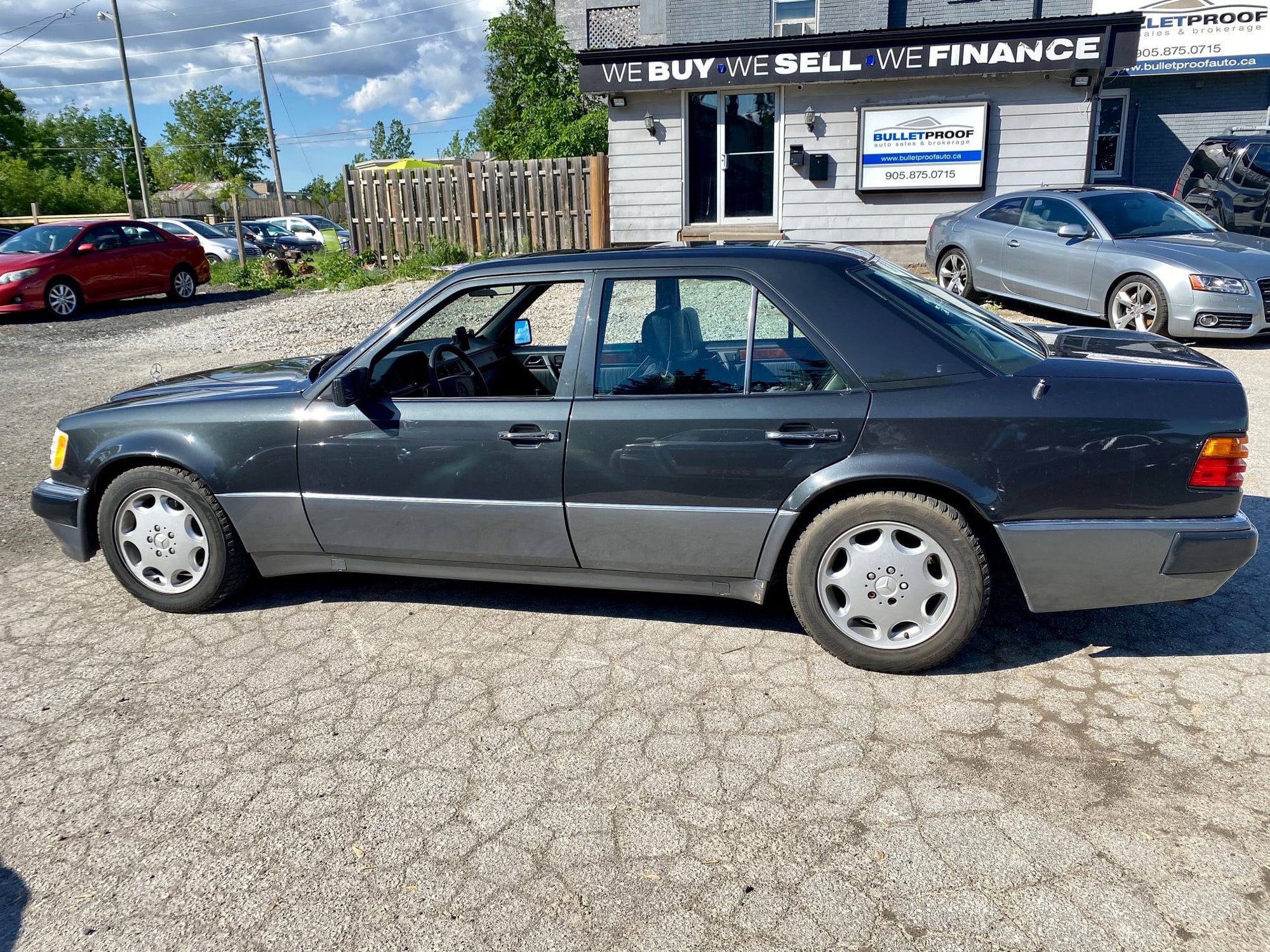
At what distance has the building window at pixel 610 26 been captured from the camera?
26.1 metres

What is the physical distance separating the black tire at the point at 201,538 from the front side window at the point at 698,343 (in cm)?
188

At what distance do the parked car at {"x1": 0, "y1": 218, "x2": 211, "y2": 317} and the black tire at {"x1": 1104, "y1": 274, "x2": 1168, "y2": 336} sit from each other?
15691 mm

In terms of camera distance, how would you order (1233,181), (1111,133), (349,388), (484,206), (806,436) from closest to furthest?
(806,436) → (349,388) → (1233,181) → (484,206) → (1111,133)

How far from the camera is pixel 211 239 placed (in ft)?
78.5

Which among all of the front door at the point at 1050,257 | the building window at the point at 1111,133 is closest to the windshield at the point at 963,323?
the front door at the point at 1050,257

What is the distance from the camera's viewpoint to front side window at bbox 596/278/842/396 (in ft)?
12.2

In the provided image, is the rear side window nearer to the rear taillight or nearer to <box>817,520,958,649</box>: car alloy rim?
the rear taillight

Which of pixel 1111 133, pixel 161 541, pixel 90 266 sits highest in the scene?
pixel 1111 133

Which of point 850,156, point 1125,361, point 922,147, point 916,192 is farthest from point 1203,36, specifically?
point 1125,361

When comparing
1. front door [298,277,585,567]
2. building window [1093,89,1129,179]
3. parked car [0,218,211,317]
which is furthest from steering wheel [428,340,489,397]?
building window [1093,89,1129,179]

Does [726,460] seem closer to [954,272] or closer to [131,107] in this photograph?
[954,272]

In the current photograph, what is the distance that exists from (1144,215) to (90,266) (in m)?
16.0

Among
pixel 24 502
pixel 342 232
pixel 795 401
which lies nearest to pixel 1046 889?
pixel 795 401

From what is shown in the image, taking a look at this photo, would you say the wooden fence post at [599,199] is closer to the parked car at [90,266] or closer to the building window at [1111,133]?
the parked car at [90,266]
